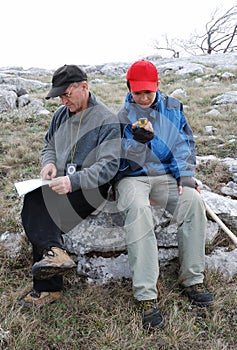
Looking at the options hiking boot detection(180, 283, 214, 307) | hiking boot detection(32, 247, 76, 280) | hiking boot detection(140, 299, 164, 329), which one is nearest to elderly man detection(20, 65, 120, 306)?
hiking boot detection(32, 247, 76, 280)

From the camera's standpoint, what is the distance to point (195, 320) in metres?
2.67

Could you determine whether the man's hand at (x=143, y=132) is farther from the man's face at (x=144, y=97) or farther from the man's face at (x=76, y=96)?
the man's face at (x=76, y=96)

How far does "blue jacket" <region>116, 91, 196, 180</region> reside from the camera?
10.3ft

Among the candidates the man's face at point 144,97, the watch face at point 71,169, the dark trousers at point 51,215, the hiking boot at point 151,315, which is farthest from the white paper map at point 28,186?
the hiking boot at point 151,315

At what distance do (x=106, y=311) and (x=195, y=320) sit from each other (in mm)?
702

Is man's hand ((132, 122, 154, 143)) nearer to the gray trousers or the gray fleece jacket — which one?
the gray fleece jacket

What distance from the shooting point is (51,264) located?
2504 millimetres

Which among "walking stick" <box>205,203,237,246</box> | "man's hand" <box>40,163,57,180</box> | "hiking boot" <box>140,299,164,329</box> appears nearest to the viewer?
"hiking boot" <box>140,299,164,329</box>

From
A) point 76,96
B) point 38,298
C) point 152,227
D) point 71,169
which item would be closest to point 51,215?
point 71,169

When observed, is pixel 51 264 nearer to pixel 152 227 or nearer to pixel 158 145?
pixel 152 227

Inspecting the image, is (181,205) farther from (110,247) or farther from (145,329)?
(145,329)

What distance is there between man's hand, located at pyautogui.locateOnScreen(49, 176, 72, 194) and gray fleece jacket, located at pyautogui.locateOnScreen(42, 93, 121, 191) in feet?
0.12

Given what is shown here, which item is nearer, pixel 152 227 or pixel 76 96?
pixel 152 227

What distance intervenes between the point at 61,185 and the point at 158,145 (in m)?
0.99
